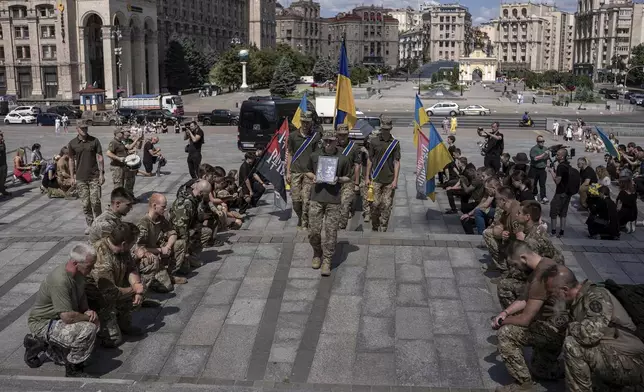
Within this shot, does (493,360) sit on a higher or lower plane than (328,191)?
lower

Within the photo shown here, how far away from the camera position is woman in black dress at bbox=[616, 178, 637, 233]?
1277 cm

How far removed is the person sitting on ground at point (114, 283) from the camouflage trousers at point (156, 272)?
0.64 metres

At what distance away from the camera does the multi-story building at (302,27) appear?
16200cm

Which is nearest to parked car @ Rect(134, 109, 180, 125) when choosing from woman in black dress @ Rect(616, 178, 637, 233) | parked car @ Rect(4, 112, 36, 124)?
parked car @ Rect(4, 112, 36, 124)

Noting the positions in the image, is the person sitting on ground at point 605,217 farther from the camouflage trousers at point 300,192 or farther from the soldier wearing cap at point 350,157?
the camouflage trousers at point 300,192

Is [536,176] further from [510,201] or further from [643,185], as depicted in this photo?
[510,201]

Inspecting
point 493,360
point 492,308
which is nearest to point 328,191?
point 492,308

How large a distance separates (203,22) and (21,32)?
3534 cm

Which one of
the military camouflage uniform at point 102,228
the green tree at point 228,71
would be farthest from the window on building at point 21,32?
the military camouflage uniform at point 102,228

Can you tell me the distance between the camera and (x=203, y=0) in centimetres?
10125

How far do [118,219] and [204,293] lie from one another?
1.79 metres

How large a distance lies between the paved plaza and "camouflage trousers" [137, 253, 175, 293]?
149mm

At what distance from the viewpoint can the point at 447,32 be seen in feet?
614

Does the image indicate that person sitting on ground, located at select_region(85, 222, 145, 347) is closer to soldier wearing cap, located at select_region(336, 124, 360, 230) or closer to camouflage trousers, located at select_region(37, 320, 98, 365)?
camouflage trousers, located at select_region(37, 320, 98, 365)
